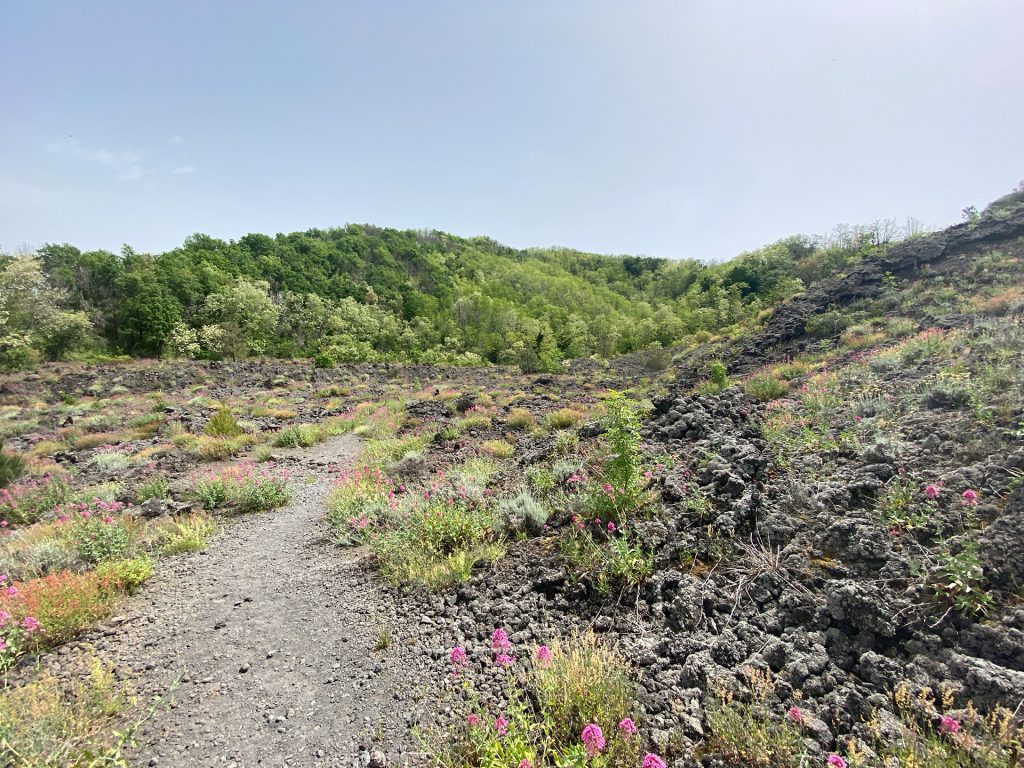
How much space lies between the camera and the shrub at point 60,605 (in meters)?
3.79

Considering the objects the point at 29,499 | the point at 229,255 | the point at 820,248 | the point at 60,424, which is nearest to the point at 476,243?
the point at 229,255

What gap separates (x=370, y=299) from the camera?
7269cm

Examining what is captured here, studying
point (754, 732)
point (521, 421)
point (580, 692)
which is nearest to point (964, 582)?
point (754, 732)

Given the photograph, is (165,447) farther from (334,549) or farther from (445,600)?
(445,600)

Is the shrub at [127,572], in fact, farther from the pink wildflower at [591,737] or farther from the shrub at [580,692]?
the pink wildflower at [591,737]

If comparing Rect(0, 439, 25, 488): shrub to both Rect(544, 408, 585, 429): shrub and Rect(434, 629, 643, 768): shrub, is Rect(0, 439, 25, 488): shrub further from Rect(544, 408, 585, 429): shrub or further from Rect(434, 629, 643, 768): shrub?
Rect(544, 408, 585, 429): shrub

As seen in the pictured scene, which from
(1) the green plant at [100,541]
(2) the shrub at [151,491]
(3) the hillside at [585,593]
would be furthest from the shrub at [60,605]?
(2) the shrub at [151,491]

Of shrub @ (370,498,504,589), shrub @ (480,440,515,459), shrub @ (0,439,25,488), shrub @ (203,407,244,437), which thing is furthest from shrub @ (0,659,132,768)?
shrub @ (203,407,244,437)

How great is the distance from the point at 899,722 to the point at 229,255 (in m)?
81.0

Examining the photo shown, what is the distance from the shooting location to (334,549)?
19.0 feet

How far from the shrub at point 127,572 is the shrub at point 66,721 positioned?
1.41 metres

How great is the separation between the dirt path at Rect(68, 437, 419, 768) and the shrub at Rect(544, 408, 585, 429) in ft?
21.4

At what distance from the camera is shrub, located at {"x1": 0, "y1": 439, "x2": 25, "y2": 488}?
838 cm

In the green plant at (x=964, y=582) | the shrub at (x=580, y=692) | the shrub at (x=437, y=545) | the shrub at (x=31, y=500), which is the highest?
the green plant at (x=964, y=582)
